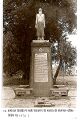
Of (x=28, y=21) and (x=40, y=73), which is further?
(x=28, y=21)

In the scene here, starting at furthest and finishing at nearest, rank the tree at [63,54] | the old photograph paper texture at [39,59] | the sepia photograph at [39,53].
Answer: the tree at [63,54]
the sepia photograph at [39,53]
the old photograph paper texture at [39,59]

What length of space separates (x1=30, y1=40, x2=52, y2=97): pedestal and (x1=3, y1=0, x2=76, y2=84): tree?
15cm

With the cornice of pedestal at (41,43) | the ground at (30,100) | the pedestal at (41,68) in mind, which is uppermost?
the cornice of pedestal at (41,43)

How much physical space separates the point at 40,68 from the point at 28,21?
411mm

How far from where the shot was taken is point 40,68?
317 centimetres

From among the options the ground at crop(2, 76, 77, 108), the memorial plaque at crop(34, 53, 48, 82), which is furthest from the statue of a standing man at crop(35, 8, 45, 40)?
the ground at crop(2, 76, 77, 108)

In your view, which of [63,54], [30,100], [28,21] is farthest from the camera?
[63,54]

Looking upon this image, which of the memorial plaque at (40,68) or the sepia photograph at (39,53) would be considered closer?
the sepia photograph at (39,53)

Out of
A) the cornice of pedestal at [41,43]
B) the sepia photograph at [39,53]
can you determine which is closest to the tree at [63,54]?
the sepia photograph at [39,53]

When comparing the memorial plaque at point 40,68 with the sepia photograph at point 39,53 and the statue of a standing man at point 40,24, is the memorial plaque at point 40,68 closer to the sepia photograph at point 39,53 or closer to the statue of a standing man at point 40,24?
the sepia photograph at point 39,53

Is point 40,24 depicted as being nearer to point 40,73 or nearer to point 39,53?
point 39,53

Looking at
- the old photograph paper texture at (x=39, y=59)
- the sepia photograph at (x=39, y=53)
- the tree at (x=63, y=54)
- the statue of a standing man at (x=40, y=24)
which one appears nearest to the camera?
the old photograph paper texture at (x=39, y=59)

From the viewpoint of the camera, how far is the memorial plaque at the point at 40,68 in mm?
3168

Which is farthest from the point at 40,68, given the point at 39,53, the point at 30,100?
the point at 30,100
